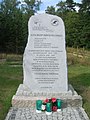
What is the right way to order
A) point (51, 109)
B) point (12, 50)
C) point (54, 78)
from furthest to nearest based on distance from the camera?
point (12, 50)
point (54, 78)
point (51, 109)

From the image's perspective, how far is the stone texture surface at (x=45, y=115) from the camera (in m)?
6.63

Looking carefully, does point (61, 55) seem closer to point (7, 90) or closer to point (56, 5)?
point (7, 90)

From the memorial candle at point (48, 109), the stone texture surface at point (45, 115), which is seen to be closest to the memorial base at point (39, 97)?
the stone texture surface at point (45, 115)

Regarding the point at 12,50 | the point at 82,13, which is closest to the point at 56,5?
the point at 82,13

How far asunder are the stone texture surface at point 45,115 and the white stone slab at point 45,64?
3.62 feet

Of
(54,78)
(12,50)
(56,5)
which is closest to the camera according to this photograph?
(54,78)

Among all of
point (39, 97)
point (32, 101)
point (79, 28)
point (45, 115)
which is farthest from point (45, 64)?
point (79, 28)

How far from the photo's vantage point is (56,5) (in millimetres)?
64875

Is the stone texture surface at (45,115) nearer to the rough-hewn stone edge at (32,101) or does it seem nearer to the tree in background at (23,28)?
the rough-hewn stone edge at (32,101)

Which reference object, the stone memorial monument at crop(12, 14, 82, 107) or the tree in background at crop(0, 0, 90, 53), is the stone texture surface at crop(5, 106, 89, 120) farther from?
the tree in background at crop(0, 0, 90, 53)

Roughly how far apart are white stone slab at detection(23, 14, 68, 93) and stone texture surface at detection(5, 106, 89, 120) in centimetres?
110

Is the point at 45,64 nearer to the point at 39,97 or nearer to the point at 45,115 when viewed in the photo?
the point at 39,97

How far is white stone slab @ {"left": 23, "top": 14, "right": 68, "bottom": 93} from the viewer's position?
8.45 meters

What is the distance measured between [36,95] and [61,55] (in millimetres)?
1302
